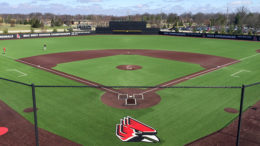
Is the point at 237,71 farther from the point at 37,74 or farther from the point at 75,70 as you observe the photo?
the point at 37,74

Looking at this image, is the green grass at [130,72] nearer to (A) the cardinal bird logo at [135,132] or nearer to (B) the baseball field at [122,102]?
(B) the baseball field at [122,102]

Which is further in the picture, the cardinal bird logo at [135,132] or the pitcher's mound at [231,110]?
the pitcher's mound at [231,110]

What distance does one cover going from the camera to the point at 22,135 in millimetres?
9852

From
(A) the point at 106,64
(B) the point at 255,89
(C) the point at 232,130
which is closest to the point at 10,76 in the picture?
(A) the point at 106,64

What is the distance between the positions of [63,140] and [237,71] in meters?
22.3

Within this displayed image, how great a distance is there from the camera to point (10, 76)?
21.8 metres

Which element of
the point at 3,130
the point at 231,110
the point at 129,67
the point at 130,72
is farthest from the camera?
the point at 129,67

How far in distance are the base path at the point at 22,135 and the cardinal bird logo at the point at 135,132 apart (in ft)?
7.58

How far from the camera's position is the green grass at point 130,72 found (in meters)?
20.0

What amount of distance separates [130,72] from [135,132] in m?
14.0

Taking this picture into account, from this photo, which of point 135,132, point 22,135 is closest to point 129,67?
point 135,132

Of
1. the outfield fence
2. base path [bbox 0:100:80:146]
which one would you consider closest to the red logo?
base path [bbox 0:100:80:146]

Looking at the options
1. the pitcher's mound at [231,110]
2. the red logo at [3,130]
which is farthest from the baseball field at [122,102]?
the pitcher's mound at [231,110]

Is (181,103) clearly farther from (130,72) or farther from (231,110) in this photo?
(130,72)
